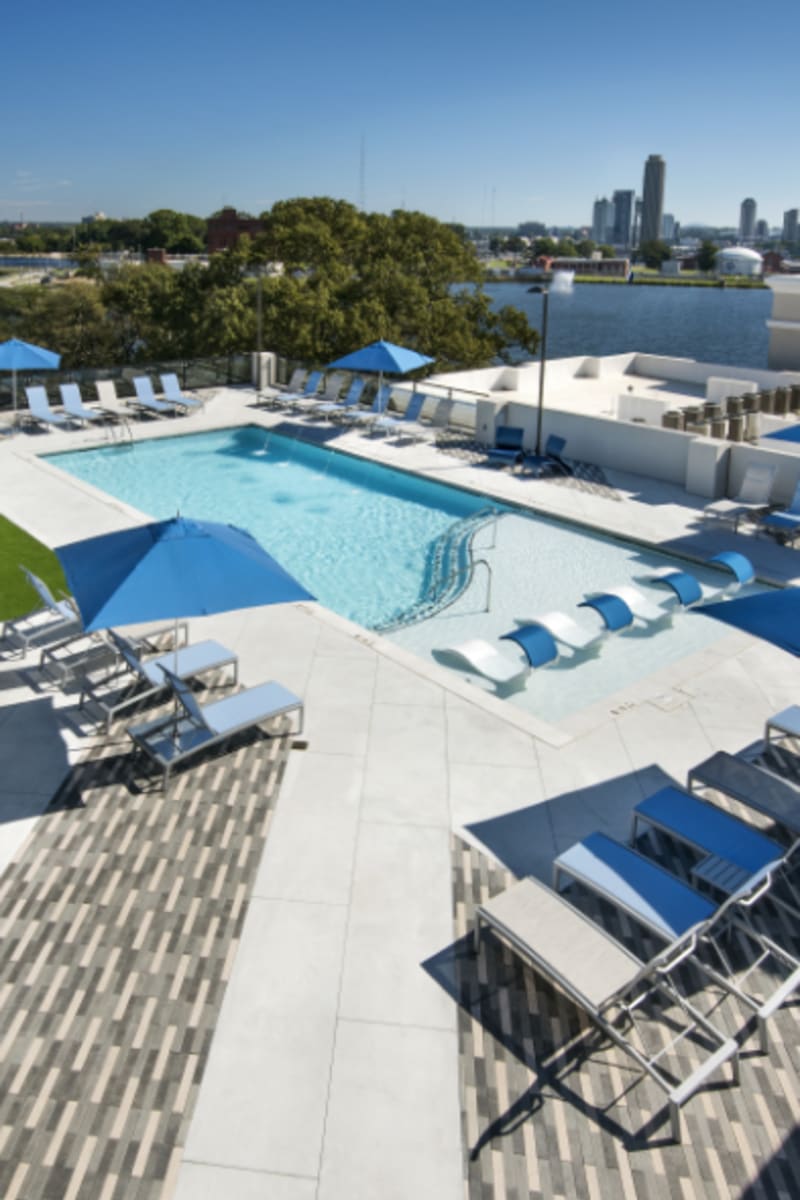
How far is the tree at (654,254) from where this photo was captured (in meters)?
188

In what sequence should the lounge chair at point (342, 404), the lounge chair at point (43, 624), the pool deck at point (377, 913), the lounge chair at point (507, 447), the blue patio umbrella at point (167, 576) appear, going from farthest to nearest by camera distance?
the lounge chair at point (342, 404) → the lounge chair at point (507, 447) → the lounge chair at point (43, 624) → the blue patio umbrella at point (167, 576) → the pool deck at point (377, 913)

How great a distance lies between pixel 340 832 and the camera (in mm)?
6270

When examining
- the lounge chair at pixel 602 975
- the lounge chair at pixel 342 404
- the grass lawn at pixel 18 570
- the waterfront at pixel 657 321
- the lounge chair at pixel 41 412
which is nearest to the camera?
the lounge chair at pixel 602 975

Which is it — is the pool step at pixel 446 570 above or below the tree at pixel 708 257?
below

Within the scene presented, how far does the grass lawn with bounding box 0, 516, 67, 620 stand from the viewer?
32.9ft

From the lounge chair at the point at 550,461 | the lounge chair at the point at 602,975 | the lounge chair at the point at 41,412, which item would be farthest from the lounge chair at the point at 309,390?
the lounge chair at the point at 602,975

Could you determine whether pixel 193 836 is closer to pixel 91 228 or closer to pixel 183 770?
pixel 183 770

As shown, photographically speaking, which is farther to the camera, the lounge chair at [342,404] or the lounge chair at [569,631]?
the lounge chair at [342,404]

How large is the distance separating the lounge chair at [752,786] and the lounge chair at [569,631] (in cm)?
282

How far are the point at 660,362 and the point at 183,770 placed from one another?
2530cm

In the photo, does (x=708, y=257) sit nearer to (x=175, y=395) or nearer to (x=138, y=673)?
(x=175, y=395)

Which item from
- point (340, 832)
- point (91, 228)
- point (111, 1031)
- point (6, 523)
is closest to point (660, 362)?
point (6, 523)

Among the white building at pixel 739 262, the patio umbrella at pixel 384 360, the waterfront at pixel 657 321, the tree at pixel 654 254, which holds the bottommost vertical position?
the waterfront at pixel 657 321

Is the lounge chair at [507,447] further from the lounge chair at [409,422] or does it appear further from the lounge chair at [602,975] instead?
the lounge chair at [602,975]
